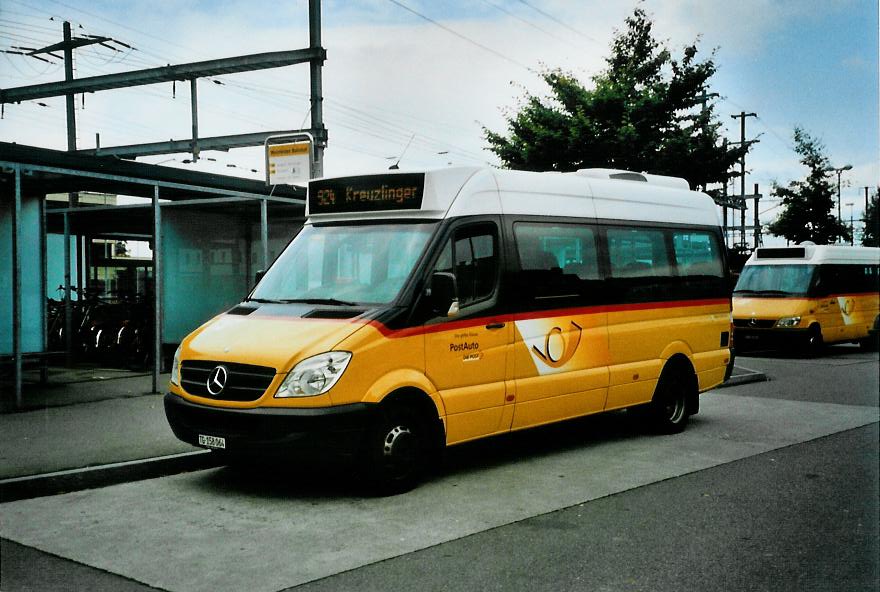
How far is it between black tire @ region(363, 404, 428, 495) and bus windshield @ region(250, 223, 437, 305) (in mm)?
925

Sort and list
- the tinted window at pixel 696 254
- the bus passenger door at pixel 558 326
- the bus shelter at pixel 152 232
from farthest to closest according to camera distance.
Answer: the bus shelter at pixel 152 232 → the tinted window at pixel 696 254 → the bus passenger door at pixel 558 326

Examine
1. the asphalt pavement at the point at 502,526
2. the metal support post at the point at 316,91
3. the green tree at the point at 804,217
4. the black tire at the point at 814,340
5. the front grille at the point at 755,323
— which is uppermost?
the metal support post at the point at 316,91

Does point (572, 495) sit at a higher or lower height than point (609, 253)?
lower

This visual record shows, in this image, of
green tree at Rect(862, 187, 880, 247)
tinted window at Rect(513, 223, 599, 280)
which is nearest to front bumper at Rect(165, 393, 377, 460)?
tinted window at Rect(513, 223, 599, 280)

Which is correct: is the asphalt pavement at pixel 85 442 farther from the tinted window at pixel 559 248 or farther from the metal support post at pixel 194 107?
the metal support post at pixel 194 107

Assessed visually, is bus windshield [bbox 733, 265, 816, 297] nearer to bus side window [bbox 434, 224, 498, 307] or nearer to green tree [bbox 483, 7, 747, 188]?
green tree [bbox 483, 7, 747, 188]

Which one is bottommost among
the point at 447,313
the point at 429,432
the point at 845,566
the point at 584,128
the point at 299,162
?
the point at 845,566

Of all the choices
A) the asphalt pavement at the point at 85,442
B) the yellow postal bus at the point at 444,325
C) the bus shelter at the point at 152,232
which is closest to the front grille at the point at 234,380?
the yellow postal bus at the point at 444,325

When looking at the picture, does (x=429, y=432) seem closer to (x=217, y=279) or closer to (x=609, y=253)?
(x=609, y=253)

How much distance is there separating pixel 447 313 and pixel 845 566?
3450 mm

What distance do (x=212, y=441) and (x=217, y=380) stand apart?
18.1 inches

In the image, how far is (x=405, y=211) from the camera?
793 cm

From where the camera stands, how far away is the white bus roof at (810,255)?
2130 centimetres

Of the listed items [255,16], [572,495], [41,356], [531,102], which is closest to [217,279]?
[41,356]
